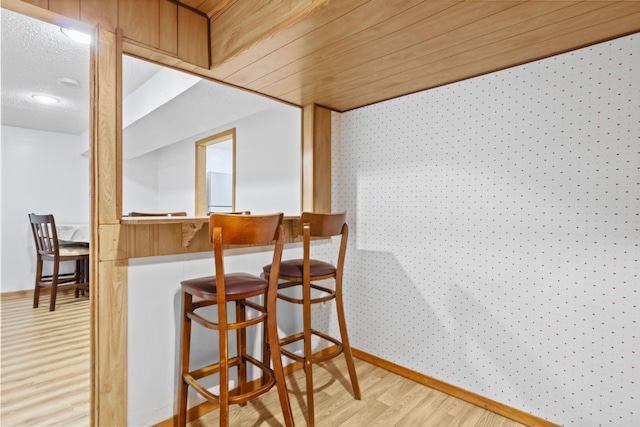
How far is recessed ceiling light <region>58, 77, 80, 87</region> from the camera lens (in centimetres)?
287

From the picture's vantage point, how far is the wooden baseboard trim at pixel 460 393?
170 cm

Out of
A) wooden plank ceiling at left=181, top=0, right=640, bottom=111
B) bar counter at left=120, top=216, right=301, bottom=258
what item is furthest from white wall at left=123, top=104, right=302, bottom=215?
bar counter at left=120, top=216, right=301, bottom=258

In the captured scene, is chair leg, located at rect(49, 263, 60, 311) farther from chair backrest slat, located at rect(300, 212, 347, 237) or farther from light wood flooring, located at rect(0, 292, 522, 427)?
chair backrest slat, located at rect(300, 212, 347, 237)

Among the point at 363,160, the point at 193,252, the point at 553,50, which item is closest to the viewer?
the point at 553,50

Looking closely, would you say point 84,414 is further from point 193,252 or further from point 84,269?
point 84,269

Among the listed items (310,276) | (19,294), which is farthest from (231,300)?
(19,294)

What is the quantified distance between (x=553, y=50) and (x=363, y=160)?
1236 millimetres

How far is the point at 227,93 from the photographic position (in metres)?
2.67

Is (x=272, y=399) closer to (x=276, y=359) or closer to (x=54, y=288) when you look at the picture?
(x=276, y=359)

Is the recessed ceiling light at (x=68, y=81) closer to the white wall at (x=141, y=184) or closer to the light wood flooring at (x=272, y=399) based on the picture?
the light wood flooring at (x=272, y=399)

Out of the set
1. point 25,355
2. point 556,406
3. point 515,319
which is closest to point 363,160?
point 515,319

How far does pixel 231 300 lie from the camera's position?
1374mm

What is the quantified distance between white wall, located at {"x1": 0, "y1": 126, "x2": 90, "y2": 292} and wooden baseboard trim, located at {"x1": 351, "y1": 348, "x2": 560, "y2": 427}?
Result: 473cm

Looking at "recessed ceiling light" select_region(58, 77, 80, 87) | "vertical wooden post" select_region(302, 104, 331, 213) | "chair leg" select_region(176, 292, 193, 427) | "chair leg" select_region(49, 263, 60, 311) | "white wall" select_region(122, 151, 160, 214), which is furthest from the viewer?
"white wall" select_region(122, 151, 160, 214)
